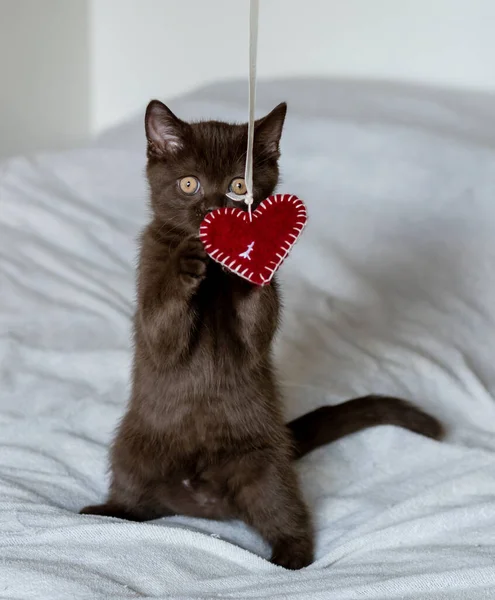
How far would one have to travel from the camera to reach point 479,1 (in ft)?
8.29

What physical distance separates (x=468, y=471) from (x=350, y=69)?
167 cm

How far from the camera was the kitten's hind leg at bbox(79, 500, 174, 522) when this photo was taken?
4.95 ft

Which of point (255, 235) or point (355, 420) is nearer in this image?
point (255, 235)

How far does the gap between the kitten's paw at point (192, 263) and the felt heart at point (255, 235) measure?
0.02 metres

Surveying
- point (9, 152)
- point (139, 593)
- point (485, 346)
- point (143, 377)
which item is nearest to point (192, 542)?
point (139, 593)

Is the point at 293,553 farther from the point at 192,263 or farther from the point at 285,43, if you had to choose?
the point at 285,43

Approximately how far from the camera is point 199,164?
1.36 meters

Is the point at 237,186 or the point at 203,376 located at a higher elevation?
the point at 237,186

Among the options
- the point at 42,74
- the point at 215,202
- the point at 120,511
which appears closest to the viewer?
the point at 215,202

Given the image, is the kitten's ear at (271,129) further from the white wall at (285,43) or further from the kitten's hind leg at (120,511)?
the white wall at (285,43)

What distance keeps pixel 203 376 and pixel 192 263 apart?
0.26 m

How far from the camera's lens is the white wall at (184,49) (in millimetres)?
2631

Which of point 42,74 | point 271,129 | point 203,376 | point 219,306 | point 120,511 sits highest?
point 271,129

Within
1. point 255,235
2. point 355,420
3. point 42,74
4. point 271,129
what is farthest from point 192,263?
point 42,74
